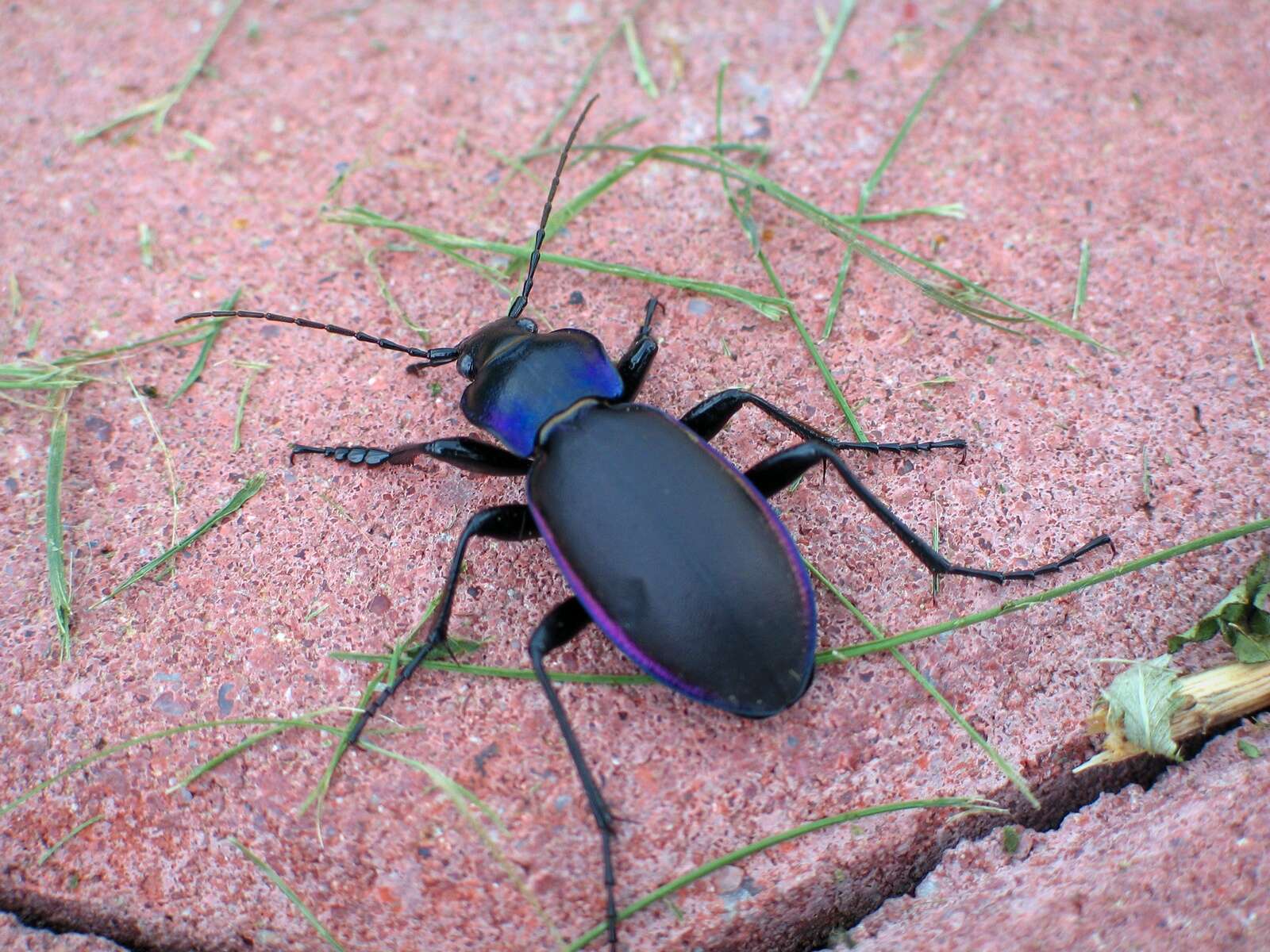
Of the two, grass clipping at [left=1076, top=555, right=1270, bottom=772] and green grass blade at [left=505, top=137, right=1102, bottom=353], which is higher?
green grass blade at [left=505, top=137, right=1102, bottom=353]

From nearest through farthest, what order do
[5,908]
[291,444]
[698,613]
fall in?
[698,613], [5,908], [291,444]

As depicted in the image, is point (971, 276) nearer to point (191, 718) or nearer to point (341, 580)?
point (341, 580)

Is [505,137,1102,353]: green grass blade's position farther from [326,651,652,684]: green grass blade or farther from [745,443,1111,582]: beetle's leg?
[326,651,652,684]: green grass blade

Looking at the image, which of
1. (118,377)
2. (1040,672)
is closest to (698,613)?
(1040,672)

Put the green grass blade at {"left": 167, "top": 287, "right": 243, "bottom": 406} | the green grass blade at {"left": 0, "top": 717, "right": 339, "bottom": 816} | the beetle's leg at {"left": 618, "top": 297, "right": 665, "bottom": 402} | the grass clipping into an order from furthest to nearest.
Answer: the green grass blade at {"left": 167, "top": 287, "right": 243, "bottom": 406}
the beetle's leg at {"left": 618, "top": 297, "right": 665, "bottom": 402}
the green grass blade at {"left": 0, "top": 717, "right": 339, "bottom": 816}
the grass clipping

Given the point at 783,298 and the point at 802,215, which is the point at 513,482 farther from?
the point at 802,215

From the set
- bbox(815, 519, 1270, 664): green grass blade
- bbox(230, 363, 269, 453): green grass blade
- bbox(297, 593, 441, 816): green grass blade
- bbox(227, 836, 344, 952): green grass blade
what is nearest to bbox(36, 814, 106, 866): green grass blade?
bbox(227, 836, 344, 952): green grass blade

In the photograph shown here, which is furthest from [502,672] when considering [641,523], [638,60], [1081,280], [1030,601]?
[638,60]
